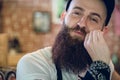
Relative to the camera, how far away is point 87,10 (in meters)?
1.26

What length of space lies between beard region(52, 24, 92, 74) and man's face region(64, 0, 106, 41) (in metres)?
0.03

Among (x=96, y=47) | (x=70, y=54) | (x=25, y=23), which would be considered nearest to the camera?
(x=96, y=47)

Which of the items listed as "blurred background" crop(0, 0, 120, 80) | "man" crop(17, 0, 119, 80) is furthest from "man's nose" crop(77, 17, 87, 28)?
"blurred background" crop(0, 0, 120, 80)

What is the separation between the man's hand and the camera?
3.85 ft

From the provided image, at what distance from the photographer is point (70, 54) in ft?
4.23

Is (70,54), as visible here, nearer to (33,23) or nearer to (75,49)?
(75,49)

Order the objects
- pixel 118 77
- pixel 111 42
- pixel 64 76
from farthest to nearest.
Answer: pixel 111 42
pixel 118 77
pixel 64 76

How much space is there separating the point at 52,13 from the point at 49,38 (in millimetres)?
363

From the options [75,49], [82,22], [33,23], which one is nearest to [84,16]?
[82,22]

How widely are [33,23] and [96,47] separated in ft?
11.2

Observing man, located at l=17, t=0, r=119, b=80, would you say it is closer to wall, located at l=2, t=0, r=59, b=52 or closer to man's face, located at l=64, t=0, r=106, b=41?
man's face, located at l=64, t=0, r=106, b=41

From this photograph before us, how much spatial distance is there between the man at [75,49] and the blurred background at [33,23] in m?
3.21

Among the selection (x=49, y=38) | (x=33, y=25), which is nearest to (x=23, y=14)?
(x=33, y=25)

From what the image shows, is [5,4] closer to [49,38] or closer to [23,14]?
[23,14]
